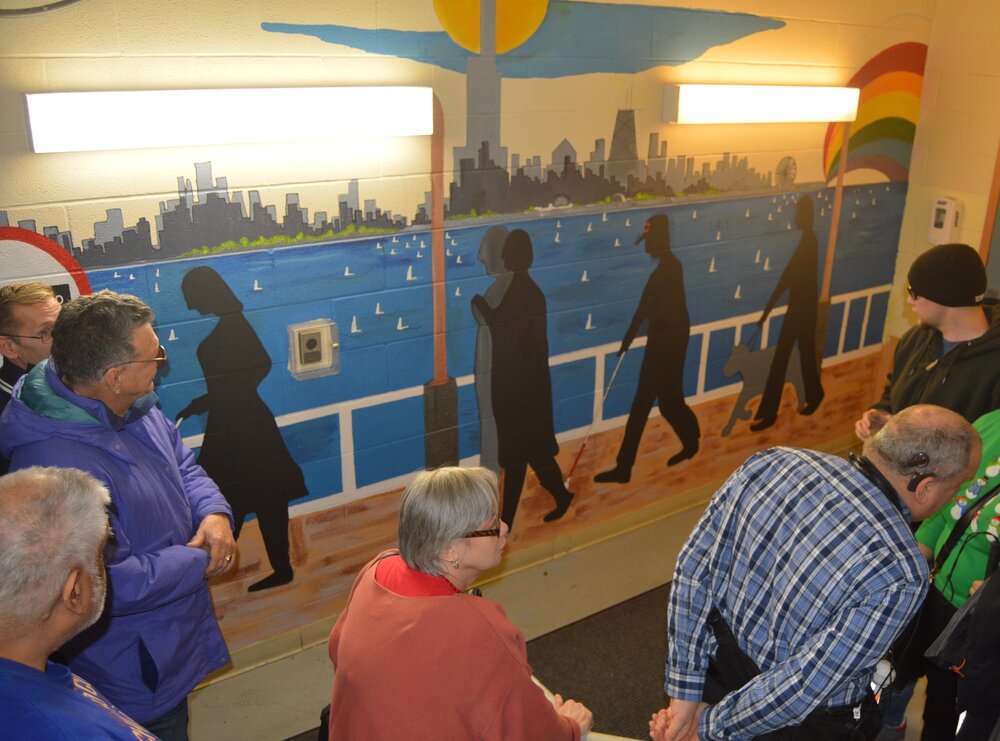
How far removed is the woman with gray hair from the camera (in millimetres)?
1527

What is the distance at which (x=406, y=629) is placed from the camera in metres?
1.56

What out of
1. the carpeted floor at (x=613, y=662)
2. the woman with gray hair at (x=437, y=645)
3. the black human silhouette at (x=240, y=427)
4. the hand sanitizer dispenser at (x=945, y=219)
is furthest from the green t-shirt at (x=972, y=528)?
the hand sanitizer dispenser at (x=945, y=219)

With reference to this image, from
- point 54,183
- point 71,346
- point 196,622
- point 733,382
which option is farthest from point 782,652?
point 733,382

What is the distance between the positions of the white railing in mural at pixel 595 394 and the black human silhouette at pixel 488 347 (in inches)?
2.6

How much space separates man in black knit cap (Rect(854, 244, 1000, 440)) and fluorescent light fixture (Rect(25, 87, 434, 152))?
6.18 ft

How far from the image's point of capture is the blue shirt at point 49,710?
1.22 metres

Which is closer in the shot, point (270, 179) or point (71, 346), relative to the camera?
point (71, 346)

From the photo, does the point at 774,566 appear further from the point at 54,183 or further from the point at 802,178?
the point at 802,178

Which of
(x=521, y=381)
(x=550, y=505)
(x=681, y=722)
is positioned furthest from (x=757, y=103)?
(x=681, y=722)

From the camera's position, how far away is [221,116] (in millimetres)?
2580

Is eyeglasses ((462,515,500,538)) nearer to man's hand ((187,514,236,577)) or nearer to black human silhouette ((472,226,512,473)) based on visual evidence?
man's hand ((187,514,236,577))

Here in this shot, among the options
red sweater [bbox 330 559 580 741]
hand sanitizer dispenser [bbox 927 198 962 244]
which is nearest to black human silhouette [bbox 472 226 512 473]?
red sweater [bbox 330 559 580 741]

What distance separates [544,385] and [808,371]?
72.0 inches

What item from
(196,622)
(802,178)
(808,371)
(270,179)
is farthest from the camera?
(808,371)
